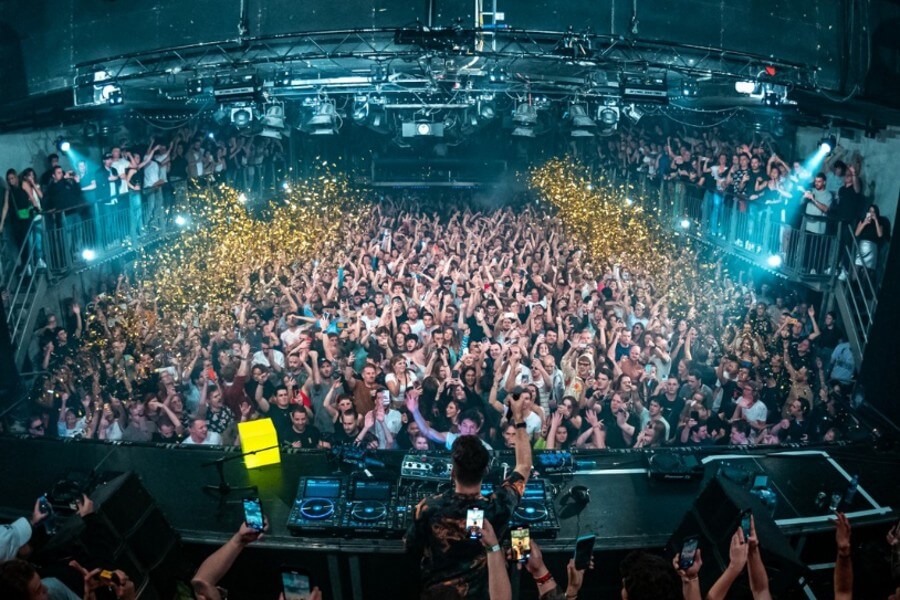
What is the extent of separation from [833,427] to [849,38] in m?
4.99

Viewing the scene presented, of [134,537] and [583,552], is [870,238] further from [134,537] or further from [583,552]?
[134,537]

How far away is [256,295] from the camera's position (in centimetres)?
799

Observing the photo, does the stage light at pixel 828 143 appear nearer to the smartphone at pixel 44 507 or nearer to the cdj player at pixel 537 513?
the cdj player at pixel 537 513

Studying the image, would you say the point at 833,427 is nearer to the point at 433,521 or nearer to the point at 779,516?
the point at 779,516

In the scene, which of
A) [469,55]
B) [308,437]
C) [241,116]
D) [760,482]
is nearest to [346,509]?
[308,437]

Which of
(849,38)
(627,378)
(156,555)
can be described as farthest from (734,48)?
(156,555)

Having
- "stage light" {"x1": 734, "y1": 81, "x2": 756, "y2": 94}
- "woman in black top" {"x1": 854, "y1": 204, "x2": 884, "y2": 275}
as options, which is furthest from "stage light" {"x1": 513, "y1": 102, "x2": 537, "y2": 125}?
"woman in black top" {"x1": 854, "y1": 204, "x2": 884, "y2": 275}

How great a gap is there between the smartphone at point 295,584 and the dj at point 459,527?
1.46 feet

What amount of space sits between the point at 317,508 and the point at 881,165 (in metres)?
7.83

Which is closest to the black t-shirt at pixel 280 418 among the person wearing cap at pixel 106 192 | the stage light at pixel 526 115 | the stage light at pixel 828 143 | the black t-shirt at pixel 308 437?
the black t-shirt at pixel 308 437

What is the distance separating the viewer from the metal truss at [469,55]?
6.78 metres

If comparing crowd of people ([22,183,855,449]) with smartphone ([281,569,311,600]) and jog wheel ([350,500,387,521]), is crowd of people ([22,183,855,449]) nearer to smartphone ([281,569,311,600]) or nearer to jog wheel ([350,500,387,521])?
jog wheel ([350,500,387,521])

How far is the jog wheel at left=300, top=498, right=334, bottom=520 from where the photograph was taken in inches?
143

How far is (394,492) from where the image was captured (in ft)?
12.5
